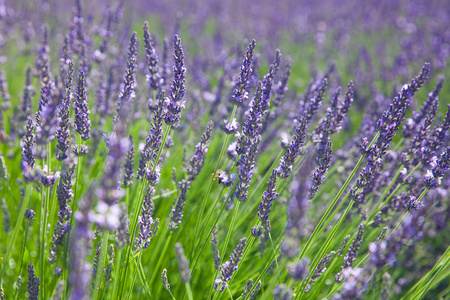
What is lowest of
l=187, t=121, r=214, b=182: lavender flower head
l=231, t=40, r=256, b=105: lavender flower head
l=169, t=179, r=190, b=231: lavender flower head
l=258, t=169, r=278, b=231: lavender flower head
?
l=258, t=169, r=278, b=231: lavender flower head

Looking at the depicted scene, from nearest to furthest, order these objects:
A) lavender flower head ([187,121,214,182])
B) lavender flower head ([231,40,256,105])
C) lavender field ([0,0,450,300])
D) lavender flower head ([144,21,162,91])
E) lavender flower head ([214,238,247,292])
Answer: lavender field ([0,0,450,300]), lavender flower head ([214,238,247,292]), lavender flower head ([231,40,256,105]), lavender flower head ([187,121,214,182]), lavender flower head ([144,21,162,91])

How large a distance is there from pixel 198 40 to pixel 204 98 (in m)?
3.79

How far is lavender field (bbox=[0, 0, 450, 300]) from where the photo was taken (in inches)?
57.5

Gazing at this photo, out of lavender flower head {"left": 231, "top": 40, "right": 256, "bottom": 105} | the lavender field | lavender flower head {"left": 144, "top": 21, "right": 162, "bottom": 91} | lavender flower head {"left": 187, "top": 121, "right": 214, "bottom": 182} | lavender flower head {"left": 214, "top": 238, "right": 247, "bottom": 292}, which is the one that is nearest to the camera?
the lavender field

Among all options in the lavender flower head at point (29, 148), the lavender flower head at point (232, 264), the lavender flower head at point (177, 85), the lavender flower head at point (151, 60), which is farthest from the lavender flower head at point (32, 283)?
the lavender flower head at point (151, 60)

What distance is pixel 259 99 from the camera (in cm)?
177

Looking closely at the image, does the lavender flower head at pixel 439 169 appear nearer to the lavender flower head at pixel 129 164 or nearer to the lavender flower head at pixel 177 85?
the lavender flower head at pixel 177 85

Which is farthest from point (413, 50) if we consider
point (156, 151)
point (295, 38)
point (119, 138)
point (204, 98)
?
point (119, 138)

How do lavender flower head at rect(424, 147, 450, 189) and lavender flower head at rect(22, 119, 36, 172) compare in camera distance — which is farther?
lavender flower head at rect(424, 147, 450, 189)

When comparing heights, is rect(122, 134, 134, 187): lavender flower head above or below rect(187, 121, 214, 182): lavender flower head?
below

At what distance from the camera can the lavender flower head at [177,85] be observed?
1666mm

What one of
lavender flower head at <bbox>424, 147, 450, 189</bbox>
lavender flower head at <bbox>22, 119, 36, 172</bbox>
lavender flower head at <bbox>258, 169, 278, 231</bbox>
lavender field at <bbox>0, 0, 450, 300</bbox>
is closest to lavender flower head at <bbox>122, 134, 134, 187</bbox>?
lavender field at <bbox>0, 0, 450, 300</bbox>

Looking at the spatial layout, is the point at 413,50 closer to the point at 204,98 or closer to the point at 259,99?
the point at 204,98

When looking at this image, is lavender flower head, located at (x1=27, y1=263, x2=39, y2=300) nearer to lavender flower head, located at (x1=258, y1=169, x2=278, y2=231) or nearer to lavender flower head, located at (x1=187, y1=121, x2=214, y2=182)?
lavender flower head, located at (x1=187, y1=121, x2=214, y2=182)
